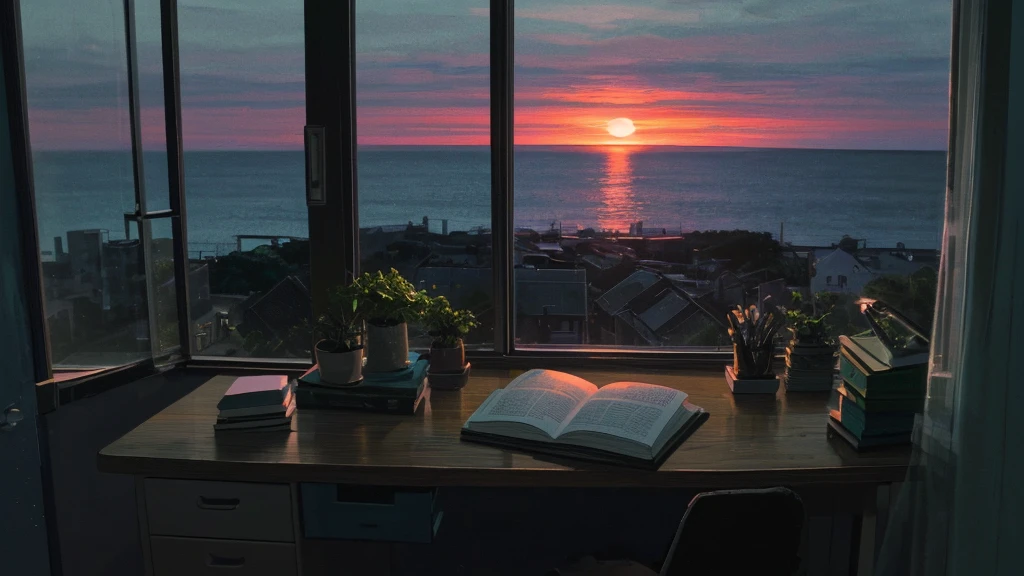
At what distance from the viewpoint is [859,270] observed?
2391 millimetres

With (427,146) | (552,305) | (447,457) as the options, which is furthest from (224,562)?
(427,146)

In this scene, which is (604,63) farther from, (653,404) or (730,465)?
(730,465)

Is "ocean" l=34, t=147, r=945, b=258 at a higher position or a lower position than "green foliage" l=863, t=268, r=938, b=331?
higher

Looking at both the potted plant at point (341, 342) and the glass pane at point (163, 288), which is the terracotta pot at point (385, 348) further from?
the glass pane at point (163, 288)

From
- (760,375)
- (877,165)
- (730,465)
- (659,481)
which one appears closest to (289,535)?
(659,481)

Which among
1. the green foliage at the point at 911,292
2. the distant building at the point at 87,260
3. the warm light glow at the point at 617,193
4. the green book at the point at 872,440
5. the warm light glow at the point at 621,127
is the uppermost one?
the warm light glow at the point at 621,127

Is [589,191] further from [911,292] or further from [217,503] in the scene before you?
[217,503]

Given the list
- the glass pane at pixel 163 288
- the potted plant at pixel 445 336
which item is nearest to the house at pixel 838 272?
the potted plant at pixel 445 336

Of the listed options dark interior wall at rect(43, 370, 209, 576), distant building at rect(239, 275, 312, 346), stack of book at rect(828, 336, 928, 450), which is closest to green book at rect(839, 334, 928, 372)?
stack of book at rect(828, 336, 928, 450)

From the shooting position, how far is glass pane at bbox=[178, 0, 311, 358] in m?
2.44

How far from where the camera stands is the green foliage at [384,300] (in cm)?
213

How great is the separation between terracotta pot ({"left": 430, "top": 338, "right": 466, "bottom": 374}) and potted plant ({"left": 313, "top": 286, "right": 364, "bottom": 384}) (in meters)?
0.20

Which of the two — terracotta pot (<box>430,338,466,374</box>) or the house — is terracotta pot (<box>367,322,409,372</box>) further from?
the house

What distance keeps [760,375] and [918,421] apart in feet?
1.57
